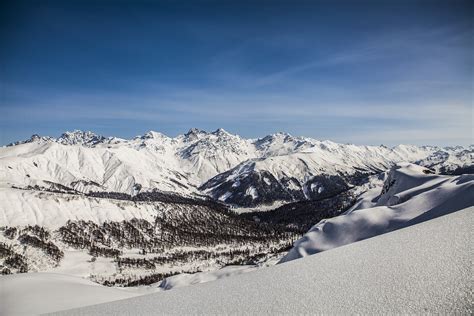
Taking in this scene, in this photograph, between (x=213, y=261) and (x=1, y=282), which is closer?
(x=1, y=282)

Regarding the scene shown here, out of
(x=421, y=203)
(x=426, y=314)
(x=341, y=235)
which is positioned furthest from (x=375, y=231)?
(x=426, y=314)

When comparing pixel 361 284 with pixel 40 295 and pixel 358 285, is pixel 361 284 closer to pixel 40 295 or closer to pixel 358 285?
pixel 358 285

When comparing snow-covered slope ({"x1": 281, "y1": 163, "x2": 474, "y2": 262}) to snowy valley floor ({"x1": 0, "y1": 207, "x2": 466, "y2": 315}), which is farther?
snow-covered slope ({"x1": 281, "y1": 163, "x2": 474, "y2": 262})

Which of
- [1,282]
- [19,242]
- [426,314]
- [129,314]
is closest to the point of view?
[426,314]

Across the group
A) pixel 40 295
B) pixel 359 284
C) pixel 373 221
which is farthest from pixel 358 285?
pixel 40 295

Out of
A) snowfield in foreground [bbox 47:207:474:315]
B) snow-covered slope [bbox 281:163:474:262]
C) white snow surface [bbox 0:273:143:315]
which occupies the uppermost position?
snowfield in foreground [bbox 47:207:474:315]

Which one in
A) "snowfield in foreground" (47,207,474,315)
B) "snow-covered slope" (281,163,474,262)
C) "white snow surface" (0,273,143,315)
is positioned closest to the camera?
"snowfield in foreground" (47,207,474,315)

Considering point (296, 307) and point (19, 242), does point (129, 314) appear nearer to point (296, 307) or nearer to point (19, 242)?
point (296, 307)

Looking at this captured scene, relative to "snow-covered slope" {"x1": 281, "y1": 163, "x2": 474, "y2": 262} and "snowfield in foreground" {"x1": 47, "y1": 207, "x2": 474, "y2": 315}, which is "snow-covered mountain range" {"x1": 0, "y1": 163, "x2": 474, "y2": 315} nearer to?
"snowfield in foreground" {"x1": 47, "y1": 207, "x2": 474, "y2": 315}

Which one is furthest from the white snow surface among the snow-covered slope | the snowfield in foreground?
the snow-covered slope

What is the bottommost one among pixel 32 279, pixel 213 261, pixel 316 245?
pixel 213 261
